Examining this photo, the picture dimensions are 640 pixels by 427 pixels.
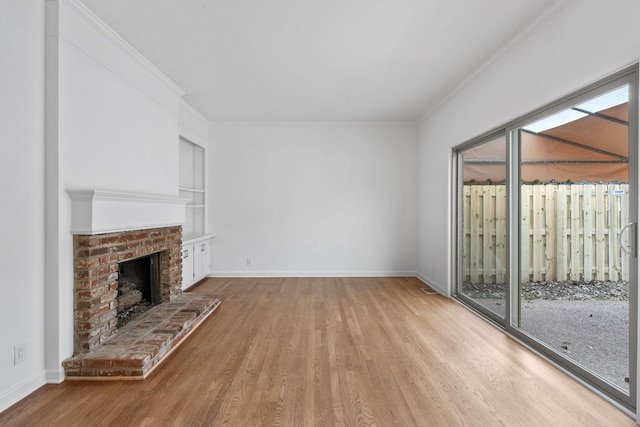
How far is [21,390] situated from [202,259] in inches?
131

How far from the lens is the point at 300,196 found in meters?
5.89

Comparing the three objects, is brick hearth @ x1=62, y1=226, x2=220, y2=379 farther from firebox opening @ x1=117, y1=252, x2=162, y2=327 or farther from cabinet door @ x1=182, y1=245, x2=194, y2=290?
cabinet door @ x1=182, y1=245, x2=194, y2=290

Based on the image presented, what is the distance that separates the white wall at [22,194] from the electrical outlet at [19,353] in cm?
2

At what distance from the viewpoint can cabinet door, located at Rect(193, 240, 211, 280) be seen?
5195 millimetres

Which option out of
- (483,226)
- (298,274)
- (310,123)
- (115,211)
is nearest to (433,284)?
(483,226)

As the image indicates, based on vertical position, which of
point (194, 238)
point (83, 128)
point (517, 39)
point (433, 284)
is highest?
point (517, 39)

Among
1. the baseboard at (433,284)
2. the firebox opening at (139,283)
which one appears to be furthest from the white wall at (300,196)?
the firebox opening at (139,283)

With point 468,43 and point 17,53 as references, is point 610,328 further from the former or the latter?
point 17,53

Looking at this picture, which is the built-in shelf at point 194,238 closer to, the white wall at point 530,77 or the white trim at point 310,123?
the white trim at point 310,123

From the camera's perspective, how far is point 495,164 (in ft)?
12.1

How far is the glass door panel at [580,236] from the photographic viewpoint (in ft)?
7.07

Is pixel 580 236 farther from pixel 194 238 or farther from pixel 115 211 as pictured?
pixel 194 238

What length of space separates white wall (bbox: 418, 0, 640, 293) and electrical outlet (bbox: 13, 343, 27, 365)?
4.22m

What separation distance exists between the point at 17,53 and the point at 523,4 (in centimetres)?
360
